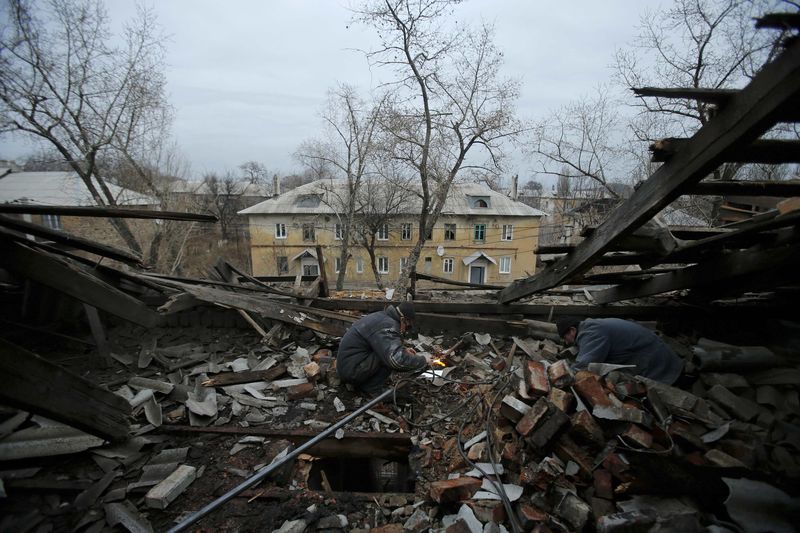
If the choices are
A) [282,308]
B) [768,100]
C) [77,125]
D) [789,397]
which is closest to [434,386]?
[282,308]

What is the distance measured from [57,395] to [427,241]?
1075 inches

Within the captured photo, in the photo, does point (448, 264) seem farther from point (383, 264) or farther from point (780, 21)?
point (780, 21)

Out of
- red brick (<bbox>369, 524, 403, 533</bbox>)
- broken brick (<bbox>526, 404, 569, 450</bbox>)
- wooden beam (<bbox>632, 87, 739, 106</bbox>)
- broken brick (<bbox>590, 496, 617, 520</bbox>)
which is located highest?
wooden beam (<bbox>632, 87, 739, 106</bbox>)

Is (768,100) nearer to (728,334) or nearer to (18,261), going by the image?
(18,261)

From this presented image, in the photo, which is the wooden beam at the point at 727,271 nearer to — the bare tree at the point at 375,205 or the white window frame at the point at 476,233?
the bare tree at the point at 375,205

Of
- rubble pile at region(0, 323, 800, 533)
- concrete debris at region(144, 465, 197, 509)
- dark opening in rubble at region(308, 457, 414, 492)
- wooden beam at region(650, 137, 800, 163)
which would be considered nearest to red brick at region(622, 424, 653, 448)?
rubble pile at region(0, 323, 800, 533)

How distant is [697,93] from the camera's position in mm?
1771

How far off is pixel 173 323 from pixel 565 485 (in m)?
6.07

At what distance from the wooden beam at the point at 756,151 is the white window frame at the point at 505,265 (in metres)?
29.0

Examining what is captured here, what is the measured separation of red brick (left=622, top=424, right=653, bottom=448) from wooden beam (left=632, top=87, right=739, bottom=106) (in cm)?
227

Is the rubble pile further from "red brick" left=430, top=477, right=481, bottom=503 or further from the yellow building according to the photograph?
the yellow building

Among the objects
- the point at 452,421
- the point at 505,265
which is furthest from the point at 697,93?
the point at 505,265

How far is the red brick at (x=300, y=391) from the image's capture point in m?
4.57

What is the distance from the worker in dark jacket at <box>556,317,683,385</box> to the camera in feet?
12.6
